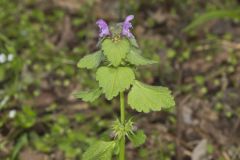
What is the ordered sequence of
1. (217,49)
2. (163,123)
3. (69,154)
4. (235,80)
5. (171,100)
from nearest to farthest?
(171,100) < (69,154) < (163,123) < (235,80) < (217,49)

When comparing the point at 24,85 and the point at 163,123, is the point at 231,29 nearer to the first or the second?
the point at 163,123

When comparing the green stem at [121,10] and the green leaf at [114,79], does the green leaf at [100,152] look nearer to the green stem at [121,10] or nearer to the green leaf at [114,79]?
the green leaf at [114,79]

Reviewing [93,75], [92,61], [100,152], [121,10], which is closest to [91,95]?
[92,61]

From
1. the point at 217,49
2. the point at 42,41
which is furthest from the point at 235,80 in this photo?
the point at 42,41

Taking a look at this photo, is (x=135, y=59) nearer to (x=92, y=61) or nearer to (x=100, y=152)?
(x=92, y=61)

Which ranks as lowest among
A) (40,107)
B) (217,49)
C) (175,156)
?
(175,156)

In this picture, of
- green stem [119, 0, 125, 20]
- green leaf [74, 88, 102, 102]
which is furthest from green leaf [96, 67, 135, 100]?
green stem [119, 0, 125, 20]

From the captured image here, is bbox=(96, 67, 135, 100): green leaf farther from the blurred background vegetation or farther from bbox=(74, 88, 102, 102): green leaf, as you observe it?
the blurred background vegetation
